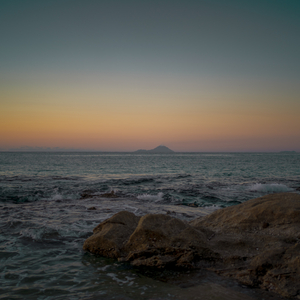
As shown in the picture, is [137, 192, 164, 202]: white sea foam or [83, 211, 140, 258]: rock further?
[137, 192, 164, 202]: white sea foam

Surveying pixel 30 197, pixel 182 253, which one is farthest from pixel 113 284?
pixel 30 197

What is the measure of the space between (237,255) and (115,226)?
120 inches

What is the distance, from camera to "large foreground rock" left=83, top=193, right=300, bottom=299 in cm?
424

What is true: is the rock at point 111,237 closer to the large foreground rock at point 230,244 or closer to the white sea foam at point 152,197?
the large foreground rock at point 230,244

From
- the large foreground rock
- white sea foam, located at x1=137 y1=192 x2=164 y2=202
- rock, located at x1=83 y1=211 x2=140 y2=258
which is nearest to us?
the large foreground rock

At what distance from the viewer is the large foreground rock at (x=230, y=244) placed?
424cm

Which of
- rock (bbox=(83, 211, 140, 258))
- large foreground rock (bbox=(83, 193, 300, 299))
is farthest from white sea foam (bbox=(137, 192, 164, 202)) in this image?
large foreground rock (bbox=(83, 193, 300, 299))

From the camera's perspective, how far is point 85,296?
3.87 metres

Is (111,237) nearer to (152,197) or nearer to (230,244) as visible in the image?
(230,244)

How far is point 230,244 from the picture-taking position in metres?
5.16

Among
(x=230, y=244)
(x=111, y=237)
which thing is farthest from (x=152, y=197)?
(x=230, y=244)

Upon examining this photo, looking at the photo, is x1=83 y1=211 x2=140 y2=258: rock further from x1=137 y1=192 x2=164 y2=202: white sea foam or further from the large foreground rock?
x1=137 y1=192 x2=164 y2=202: white sea foam

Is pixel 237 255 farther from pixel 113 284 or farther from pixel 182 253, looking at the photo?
pixel 113 284

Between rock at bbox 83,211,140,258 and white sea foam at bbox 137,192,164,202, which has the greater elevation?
rock at bbox 83,211,140,258
